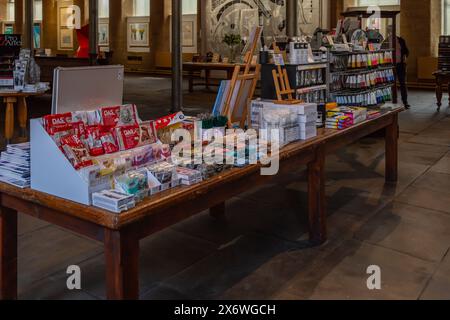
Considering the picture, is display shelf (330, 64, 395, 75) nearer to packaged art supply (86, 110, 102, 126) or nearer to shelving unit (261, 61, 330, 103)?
shelving unit (261, 61, 330, 103)

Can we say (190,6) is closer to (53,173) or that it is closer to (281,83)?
(281,83)

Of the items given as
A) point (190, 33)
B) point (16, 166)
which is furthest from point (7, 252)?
point (190, 33)

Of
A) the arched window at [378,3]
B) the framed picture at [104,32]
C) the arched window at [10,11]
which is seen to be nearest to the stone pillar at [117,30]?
the framed picture at [104,32]

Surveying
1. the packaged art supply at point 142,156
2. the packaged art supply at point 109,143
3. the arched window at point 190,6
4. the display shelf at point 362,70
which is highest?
the arched window at point 190,6

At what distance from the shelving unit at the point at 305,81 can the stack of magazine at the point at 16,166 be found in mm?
1987

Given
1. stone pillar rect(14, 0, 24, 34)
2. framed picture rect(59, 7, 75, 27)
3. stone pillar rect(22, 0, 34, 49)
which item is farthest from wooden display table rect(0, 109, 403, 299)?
stone pillar rect(14, 0, 24, 34)

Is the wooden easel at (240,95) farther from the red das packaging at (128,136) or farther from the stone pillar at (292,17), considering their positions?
the stone pillar at (292,17)

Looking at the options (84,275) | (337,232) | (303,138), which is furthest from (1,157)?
(337,232)

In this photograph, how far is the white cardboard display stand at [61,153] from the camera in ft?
6.38

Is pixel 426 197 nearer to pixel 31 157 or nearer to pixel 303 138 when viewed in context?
pixel 303 138

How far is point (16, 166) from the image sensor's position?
2.22 m

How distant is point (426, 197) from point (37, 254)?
307cm

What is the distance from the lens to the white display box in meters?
1.93

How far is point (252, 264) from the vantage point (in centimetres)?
293
